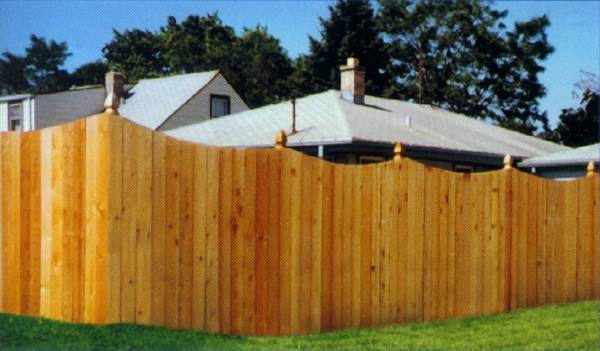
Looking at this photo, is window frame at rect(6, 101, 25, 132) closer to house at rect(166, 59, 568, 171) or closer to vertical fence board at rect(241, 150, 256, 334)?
house at rect(166, 59, 568, 171)

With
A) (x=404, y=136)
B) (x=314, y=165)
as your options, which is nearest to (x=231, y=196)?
(x=314, y=165)

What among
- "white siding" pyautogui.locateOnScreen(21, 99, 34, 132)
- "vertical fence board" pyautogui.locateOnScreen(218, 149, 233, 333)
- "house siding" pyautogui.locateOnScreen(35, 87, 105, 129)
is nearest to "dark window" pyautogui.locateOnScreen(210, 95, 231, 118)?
"house siding" pyautogui.locateOnScreen(35, 87, 105, 129)

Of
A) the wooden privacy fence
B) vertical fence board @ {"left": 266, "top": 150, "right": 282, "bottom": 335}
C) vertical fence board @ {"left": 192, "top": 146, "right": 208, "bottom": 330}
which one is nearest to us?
the wooden privacy fence

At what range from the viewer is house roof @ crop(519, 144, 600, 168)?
18.7m

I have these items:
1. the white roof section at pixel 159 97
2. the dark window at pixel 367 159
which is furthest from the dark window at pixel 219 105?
the dark window at pixel 367 159

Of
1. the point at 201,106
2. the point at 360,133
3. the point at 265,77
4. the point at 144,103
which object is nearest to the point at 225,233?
the point at 360,133

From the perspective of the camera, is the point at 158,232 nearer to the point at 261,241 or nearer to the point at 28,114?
the point at 261,241

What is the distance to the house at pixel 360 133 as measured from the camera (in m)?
16.9

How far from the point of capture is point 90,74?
5650cm

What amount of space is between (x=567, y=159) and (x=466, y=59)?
2498 centimetres

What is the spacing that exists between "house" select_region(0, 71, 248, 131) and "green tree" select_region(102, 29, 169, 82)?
28.8 metres

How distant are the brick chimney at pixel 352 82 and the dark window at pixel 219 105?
13251mm

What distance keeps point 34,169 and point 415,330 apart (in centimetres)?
371

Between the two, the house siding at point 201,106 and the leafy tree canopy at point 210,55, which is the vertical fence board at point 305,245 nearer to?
the house siding at point 201,106
